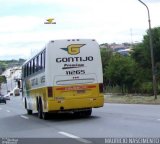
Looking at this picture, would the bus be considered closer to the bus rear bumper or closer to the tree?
the bus rear bumper

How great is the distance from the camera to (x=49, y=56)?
2208 centimetres

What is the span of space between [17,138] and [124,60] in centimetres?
5301

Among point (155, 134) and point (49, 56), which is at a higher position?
point (49, 56)

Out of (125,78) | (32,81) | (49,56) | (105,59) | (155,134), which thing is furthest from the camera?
(105,59)

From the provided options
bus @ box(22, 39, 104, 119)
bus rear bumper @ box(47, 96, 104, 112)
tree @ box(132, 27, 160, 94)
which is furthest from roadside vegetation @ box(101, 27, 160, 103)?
bus rear bumper @ box(47, 96, 104, 112)

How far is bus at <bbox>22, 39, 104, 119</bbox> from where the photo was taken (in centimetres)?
2189

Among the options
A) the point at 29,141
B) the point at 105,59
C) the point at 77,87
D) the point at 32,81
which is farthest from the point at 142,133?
the point at 105,59

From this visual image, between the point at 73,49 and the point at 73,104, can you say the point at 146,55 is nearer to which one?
the point at 73,49

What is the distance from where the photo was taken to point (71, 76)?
22250mm

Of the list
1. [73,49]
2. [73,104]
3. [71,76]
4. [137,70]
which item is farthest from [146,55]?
[73,104]

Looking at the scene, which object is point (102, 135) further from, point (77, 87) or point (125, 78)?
point (125, 78)

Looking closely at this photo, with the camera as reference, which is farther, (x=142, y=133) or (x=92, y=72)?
(x=92, y=72)

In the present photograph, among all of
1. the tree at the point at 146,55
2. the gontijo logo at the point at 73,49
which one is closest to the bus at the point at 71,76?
the gontijo logo at the point at 73,49

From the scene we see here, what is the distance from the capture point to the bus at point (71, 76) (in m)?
21.9
